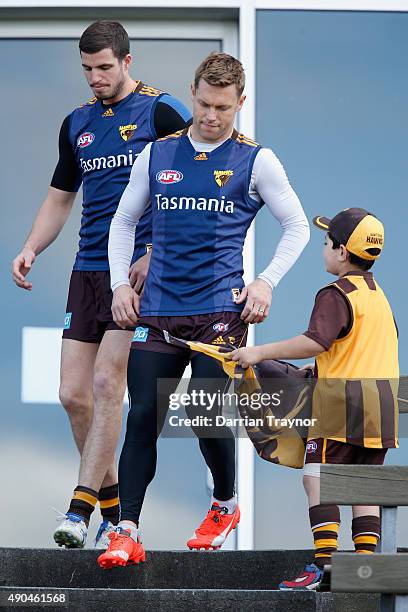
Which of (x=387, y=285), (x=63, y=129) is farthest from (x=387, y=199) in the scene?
(x=63, y=129)

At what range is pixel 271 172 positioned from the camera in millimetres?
4312

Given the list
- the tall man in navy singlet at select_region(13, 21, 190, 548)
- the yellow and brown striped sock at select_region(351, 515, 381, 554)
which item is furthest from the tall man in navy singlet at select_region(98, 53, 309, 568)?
the yellow and brown striped sock at select_region(351, 515, 381, 554)

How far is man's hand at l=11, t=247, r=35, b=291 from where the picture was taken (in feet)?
15.6

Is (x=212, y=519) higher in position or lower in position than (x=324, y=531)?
higher

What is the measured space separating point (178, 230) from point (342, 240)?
0.53 metres

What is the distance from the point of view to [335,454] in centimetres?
410

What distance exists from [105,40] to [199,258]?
92cm

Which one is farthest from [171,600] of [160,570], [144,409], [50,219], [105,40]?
[105,40]

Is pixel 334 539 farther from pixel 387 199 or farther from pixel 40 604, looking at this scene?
pixel 387 199

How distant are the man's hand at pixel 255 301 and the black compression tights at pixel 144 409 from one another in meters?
0.20

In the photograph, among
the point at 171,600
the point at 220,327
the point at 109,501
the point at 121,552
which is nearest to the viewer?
the point at 171,600

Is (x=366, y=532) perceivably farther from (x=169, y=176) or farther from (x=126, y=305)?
(x=169, y=176)

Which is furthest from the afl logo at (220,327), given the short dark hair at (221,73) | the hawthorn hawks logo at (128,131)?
the hawthorn hawks logo at (128,131)

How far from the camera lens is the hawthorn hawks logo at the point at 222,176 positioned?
429cm
